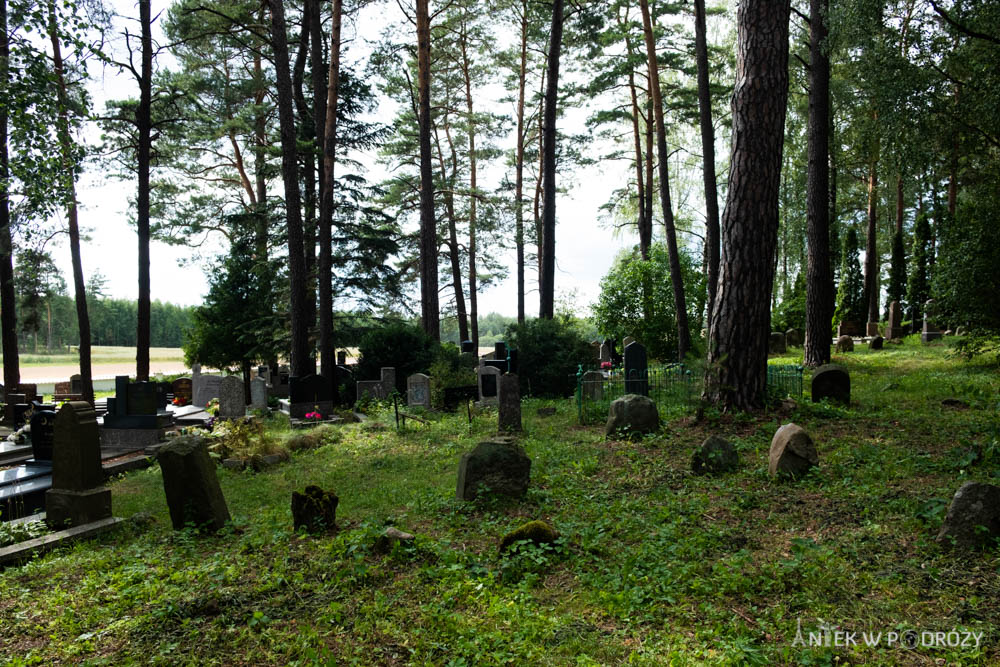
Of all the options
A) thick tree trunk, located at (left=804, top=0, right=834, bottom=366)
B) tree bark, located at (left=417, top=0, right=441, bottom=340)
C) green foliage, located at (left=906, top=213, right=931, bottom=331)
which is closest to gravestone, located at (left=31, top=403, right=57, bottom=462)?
tree bark, located at (left=417, top=0, right=441, bottom=340)

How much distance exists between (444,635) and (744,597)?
191cm

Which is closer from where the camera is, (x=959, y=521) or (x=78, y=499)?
(x=959, y=521)

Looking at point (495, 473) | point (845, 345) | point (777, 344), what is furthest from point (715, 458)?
point (777, 344)

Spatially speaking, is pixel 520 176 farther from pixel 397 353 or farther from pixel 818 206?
pixel 818 206

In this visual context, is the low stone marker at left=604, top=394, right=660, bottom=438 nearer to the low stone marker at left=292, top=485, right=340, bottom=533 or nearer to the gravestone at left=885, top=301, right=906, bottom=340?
the low stone marker at left=292, top=485, right=340, bottom=533

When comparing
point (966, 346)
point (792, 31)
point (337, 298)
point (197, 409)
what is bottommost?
point (197, 409)

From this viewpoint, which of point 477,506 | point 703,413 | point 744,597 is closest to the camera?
point 744,597

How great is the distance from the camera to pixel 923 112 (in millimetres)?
13367

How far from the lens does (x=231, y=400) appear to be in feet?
47.1

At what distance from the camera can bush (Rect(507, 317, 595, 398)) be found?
51.8 feet

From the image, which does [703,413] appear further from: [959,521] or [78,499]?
[78,499]

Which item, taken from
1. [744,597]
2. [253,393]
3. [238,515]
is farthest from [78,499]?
[253,393]

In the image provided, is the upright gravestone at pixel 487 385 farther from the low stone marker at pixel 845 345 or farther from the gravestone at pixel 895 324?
the gravestone at pixel 895 324

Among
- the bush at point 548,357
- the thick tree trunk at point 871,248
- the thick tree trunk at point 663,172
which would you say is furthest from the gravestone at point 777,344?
the bush at point 548,357
